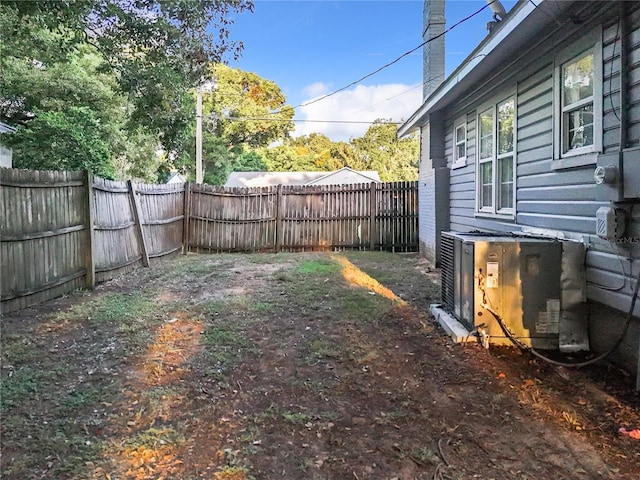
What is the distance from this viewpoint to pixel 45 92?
40.9 feet

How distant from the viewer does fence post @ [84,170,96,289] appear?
6.12 metres

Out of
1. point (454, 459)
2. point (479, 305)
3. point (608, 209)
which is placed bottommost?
point (454, 459)

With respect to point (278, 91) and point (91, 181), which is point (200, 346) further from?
point (278, 91)

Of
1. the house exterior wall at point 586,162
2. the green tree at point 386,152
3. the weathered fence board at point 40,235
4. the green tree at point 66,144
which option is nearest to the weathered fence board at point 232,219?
the green tree at point 66,144

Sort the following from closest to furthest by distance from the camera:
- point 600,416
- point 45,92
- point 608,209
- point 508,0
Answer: point 600,416
point 608,209
point 508,0
point 45,92

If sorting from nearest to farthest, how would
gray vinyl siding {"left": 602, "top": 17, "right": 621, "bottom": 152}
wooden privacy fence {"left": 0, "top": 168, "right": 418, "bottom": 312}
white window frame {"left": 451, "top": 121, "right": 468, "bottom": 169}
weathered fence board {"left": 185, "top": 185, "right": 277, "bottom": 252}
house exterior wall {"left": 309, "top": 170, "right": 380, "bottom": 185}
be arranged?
1. gray vinyl siding {"left": 602, "top": 17, "right": 621, "bottom": 152}
2. wooden privacy fence {"left": 0, "top": 168, "right": 418, "bottom": 312}
3. white window frame {"left": 451, "top": 121, "right": 468, "bottom": 169}
4. weathered fence board {"left": 185, "top": 185, "right": 277, "bottom": 252}
5. house exterior wall {"left": 309, "top": 170, "right": 380, "bottom": 185}

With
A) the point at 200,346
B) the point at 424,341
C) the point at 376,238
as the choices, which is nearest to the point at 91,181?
the point at 200,346

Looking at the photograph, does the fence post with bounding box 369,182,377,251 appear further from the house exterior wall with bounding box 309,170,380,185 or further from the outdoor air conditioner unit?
the house exterior wall with bounding box 309,170,380,185

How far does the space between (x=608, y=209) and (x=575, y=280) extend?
775 millimetres

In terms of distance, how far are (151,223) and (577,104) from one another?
24.8 feet

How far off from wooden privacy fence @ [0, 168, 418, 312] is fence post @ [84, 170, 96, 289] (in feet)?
0.04

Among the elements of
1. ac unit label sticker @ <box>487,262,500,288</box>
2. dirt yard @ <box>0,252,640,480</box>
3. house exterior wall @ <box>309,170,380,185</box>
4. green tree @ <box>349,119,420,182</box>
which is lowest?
dirt yard @ <box>0,252,640,480</box>

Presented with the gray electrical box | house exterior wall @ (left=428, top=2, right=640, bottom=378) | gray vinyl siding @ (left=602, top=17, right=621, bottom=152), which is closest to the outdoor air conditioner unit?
house exterior wall @ (left=428, top=2, right=640, bottom=378)

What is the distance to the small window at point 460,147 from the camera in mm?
7402
